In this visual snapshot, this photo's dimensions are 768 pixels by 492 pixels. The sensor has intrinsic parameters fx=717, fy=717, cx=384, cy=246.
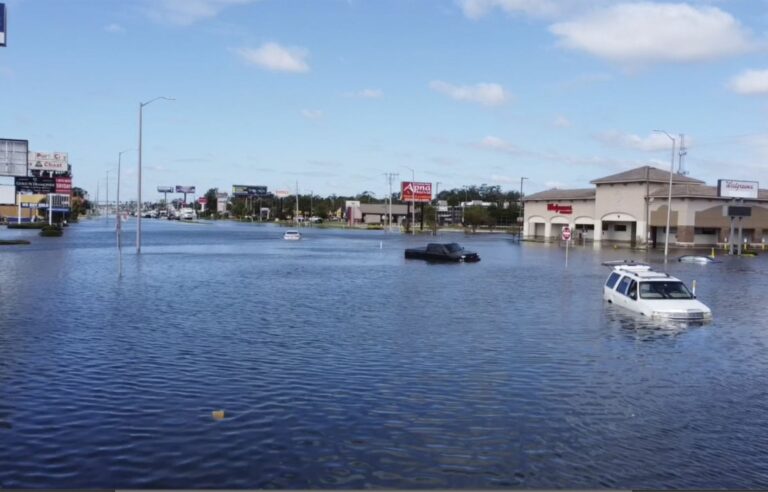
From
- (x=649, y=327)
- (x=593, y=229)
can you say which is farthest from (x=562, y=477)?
(x=593, y=229)

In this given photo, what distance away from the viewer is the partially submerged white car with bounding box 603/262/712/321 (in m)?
21.2

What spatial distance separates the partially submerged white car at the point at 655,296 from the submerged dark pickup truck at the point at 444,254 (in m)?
25.9

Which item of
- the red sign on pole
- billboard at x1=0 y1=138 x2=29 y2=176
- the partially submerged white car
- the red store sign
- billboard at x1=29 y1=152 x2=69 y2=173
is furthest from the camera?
billboard at x1=29 y1=152 x2=69 y2=173

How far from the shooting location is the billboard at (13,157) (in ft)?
242

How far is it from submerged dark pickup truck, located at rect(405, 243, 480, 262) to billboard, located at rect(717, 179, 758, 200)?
151 ft

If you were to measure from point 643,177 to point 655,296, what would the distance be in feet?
247

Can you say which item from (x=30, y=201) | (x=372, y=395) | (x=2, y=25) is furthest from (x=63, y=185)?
(x=372, y=395)

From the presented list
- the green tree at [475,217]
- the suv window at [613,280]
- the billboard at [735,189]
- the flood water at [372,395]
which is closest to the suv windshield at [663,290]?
the flood water at [372,395]

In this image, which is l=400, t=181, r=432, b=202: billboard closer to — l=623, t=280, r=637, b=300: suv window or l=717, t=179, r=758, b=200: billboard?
l=717, t=179, r=758, b=200: billboard

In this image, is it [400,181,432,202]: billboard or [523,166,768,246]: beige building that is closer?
[523,166,768,246]: beige building

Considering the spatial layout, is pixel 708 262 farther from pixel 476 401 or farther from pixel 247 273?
pixel 476 401

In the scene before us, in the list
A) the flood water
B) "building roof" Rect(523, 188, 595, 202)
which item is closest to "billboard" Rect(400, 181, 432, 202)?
"building roof" Rect(523, 188, 595, 202)

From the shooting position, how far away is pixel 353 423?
10.4 m

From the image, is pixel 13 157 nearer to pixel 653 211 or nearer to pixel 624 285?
pixel 624 285
